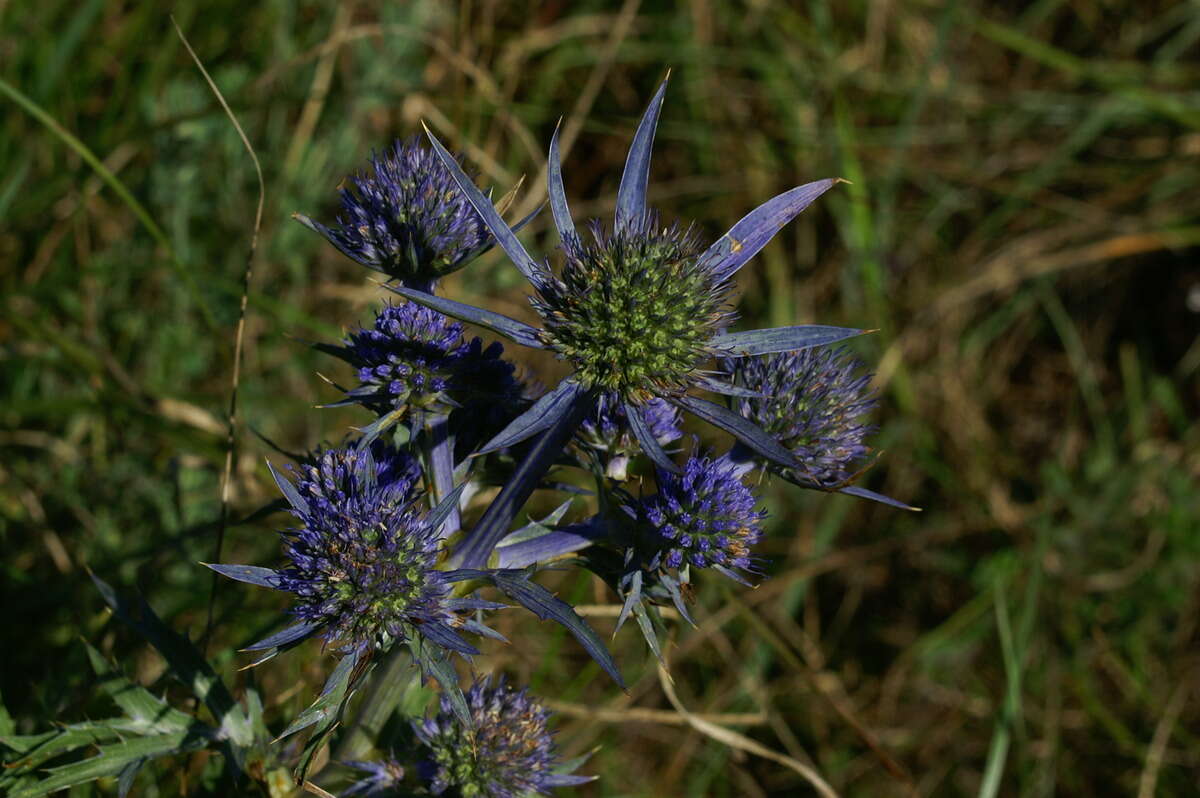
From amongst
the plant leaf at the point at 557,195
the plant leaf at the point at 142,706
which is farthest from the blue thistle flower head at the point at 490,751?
the plant leaf at the point at 557,195

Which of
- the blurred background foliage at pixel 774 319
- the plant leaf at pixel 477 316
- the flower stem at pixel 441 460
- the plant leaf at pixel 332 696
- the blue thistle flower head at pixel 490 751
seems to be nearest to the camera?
the plant leaf at pixel 477 316

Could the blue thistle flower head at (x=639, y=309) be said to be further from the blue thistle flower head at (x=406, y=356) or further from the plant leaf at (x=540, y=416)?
the blue thistle flower head at (x=406, y=356)

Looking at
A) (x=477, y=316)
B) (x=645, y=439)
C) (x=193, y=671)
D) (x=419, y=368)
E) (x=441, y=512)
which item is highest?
(x=477, y=316)

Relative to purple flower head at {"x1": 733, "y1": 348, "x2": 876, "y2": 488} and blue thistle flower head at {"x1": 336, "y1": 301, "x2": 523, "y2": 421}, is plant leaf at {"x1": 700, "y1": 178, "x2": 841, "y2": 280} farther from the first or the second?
blue thistle flower head at {"x1": 336, "y1": 301, "x2": 523, "y2": 421}

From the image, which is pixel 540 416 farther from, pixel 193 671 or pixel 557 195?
pixel 193 671

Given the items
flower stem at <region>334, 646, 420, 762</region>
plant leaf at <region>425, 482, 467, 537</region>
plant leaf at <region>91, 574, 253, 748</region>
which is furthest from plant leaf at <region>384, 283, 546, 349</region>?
plant leaf at <region>91, 574, 253, 748</region>

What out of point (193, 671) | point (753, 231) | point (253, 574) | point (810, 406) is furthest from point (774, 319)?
point (253, 574)

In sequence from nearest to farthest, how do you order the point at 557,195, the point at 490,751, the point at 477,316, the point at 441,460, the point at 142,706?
the point at 477,316 < the point at 557,195 < the point at 441,460 < the point at 490,751 < the point at 142,706

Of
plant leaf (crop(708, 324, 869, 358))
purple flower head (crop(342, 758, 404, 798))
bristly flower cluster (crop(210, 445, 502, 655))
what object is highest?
plant leaf (crop(708, 324, 869, 358))

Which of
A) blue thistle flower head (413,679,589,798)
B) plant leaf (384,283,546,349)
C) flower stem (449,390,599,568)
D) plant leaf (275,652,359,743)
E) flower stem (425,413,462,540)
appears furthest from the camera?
blue thistle flower head (413,679,589,798)
